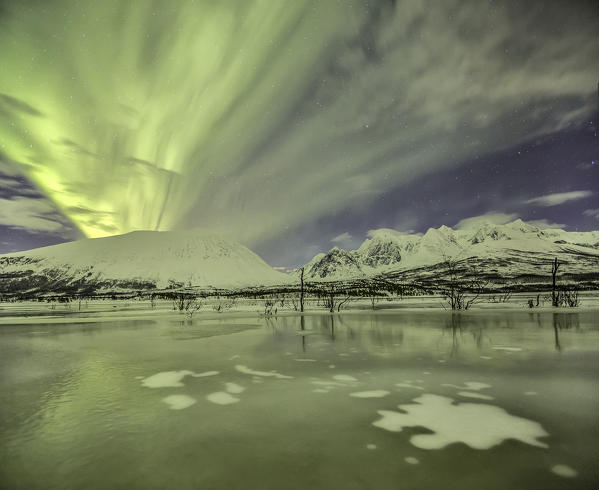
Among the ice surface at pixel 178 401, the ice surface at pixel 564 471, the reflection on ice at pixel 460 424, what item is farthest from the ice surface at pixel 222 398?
the ice surface at pixel 564 471

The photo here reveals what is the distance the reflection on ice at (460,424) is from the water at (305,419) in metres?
0.03

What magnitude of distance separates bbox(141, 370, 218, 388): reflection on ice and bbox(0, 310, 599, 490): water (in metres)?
0.07

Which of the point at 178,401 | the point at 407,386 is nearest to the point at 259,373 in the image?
the point at 178,401

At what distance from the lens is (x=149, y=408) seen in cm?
672

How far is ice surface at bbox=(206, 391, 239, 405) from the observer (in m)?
7.10

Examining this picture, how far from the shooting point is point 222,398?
7.36 meters

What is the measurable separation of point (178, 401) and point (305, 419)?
2.94 m

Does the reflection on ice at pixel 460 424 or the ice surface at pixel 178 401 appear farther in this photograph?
the ice surface at pixel 178 401

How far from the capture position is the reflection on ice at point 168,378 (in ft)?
27.7

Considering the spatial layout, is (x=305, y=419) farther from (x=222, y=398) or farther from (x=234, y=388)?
(x=234, y=388)

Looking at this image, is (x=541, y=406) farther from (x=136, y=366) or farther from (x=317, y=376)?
(x=136, y=366)

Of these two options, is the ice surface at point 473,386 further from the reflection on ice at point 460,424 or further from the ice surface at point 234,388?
the ice surface at point 234,388

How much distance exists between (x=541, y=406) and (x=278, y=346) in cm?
949

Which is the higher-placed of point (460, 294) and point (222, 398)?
point (222, 398)
